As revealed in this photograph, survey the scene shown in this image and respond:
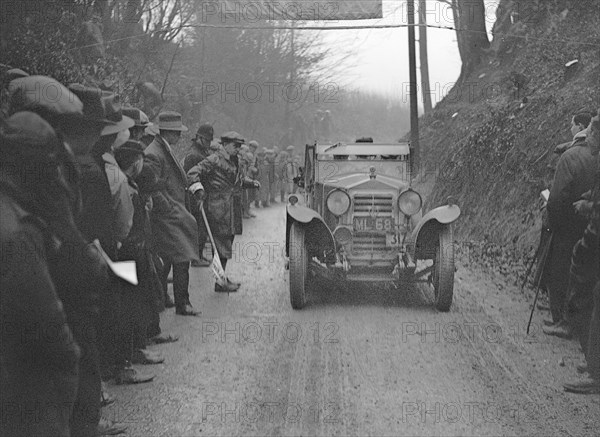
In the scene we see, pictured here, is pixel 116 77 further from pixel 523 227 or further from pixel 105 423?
pixel 105 423

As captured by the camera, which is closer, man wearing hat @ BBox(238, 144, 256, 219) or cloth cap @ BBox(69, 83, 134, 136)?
cloth cap @ BBox(69, 83, 134, 136)

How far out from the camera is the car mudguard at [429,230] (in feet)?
25.8

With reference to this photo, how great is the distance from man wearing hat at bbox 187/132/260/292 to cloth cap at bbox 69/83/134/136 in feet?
13.5

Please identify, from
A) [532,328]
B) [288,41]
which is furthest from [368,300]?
[288,41]

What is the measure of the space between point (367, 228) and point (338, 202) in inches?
16.4

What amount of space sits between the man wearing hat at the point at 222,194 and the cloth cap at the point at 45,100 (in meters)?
5.04

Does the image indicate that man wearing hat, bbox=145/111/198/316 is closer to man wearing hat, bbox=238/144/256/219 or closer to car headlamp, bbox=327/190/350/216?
car headlamp, bbox=327/190/350/216

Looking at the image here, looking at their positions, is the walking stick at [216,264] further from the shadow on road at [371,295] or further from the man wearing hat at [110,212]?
the man wearing hat at [110,212]

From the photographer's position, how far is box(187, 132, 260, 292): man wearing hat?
860 centimetres

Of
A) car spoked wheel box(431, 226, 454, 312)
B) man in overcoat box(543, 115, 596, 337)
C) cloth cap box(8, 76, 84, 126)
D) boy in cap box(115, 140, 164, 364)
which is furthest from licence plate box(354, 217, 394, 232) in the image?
cloth cap box(8, 76, 84, 126)

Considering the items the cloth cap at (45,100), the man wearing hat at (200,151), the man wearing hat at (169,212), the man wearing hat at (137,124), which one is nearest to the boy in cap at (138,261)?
the man wearing hat at (137,124)

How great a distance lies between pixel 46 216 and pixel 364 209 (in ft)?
18.5

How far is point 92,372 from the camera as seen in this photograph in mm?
3795

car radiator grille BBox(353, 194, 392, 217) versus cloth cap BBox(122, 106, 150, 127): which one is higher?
cloth cap BBox(122, 106, 150, 127)
